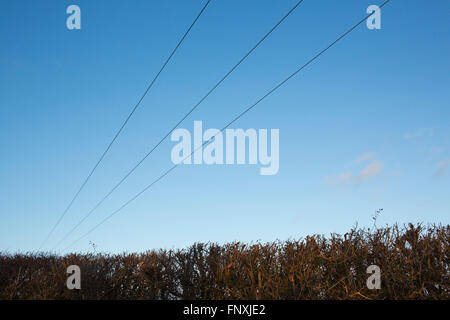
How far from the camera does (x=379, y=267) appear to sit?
7.66 metres

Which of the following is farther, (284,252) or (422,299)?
(284,252)

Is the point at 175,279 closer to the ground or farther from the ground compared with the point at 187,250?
closer to the ground

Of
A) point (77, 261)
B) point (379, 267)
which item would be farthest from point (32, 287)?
point (379, 267)

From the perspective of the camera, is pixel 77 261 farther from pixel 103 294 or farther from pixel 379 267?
pixel 379 267

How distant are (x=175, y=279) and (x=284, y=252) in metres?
2.81

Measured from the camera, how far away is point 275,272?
8.22m

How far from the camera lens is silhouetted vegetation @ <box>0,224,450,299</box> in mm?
A: 7227

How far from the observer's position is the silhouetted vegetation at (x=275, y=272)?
23.7 feet

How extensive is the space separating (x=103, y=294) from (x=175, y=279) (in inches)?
→ 68.6
